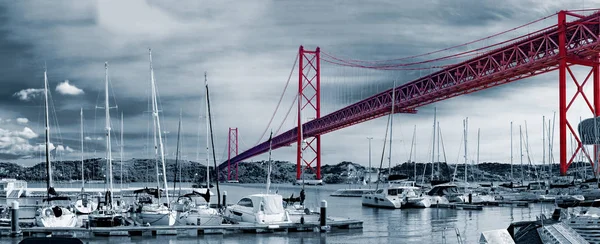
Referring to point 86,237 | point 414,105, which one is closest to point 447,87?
point 414,105

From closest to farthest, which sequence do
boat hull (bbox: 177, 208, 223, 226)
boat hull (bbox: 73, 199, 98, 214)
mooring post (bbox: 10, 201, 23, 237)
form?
mooring post (bbox: 10, 201, 23, 237) < boat hull (bbox: 177, 208, 223, 226) < boat hull (bbox: 73, 199, 98, 214)

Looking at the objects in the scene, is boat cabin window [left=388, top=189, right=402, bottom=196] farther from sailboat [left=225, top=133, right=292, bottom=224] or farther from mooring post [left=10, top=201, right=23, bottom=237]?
mooring post [left=10, top=201, right=23, bottom=237]

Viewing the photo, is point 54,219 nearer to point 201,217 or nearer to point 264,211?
point 201,217

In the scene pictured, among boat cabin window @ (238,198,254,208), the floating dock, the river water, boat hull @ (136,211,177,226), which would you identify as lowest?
the floating dock

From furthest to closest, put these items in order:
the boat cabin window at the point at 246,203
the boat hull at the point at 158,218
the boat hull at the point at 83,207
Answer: the boat hull at the point at 83,207 < the boat cabin window at the point at 246,203 < the boat hull at the point at 158,218

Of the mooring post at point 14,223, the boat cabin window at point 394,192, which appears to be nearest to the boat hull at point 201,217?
the mooring post at point 14,223

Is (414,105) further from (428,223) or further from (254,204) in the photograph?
(254,204)

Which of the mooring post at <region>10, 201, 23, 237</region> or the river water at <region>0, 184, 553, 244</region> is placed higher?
the mooring post at <region>10, 201, 23, 237</region>

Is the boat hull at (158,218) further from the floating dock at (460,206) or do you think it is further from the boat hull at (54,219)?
the floating dock at (460,206)

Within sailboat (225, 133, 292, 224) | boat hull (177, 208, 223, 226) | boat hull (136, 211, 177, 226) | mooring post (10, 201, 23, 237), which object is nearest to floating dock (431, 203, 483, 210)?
sailboat (225, 133, 292, 224)

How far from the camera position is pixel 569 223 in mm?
13094

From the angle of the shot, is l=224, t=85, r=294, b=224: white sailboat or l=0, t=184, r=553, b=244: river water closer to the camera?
l=0, t=184, r=553, b=244: river water

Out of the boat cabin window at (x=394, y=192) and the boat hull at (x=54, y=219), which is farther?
the boat cabin window at (x=394, y=192)

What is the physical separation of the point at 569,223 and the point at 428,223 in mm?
15667
